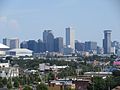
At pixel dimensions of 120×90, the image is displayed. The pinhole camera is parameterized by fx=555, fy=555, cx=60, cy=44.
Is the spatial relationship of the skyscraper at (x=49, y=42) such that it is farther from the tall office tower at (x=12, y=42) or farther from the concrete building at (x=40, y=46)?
the tall office tower at (x=12, y=42)

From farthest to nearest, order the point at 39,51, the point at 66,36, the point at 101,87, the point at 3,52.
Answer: the point at 66,36 → the point at 39,51 → the point at 3,52 → the point at 101,87

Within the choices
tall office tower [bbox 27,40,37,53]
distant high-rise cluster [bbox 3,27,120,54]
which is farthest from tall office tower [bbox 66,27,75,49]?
tall office tower [bbox 27,40,37,53]

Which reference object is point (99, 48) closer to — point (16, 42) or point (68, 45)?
point (68, 45)

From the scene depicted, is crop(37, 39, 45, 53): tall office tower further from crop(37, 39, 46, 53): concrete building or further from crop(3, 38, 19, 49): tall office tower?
crop(3, 38, 19, 49): tall office tower

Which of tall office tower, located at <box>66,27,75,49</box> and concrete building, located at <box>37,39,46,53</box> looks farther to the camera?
tall office tower, located at <box>66,27,75,49</box>

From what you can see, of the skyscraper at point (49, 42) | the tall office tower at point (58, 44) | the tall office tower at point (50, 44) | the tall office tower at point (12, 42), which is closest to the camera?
the tall office tower at point (50, 44)

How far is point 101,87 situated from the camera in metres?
18.8

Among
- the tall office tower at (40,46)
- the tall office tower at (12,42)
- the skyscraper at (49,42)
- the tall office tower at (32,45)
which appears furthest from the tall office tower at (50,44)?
the tall office tower at (12,42)

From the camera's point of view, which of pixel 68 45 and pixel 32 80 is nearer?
pixel 32 80

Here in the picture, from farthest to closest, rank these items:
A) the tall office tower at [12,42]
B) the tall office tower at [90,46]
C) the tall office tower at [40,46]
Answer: the tall office tower at [90,46] → the tall office tower at [12,42] → the tall office tower at [40,46]

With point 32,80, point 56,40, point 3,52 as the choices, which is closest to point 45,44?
point 56,40

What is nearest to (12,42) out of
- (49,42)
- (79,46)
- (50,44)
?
(50,44)

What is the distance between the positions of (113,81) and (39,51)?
74088 millimetres

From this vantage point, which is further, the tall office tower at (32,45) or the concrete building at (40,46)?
the concrete building at (40,46)
